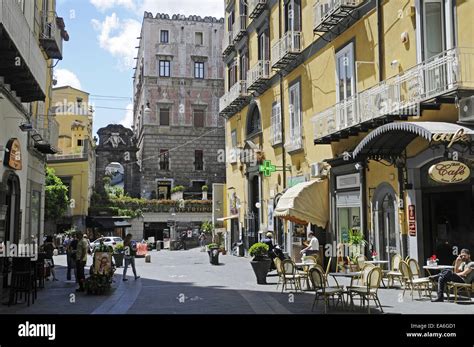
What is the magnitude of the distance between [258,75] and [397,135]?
1413cm

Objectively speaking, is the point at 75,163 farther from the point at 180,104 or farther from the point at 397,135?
the point at 397,135

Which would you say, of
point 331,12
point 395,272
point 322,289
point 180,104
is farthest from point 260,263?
point 180,104

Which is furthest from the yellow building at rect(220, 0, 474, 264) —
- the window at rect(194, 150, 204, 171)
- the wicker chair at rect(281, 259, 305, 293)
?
the window at rect(194, 150, 204, 171)

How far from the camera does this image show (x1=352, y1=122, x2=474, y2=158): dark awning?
12.4 meters

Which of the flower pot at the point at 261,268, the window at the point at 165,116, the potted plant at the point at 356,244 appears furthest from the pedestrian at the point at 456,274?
the window at the point at 165,116

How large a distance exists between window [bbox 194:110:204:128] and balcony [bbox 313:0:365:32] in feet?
106

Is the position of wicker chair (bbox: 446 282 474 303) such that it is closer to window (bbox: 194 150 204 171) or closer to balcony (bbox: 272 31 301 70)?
balcony (bbox: 272 31 301 70)

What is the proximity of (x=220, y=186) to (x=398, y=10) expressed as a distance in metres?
24.4

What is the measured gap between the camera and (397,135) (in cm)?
1445

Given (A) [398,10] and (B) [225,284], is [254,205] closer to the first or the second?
(B) [225,284]

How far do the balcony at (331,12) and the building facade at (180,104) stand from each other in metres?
30.5

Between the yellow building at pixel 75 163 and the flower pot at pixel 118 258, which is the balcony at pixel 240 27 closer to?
the flower pot at pixel 118 258
